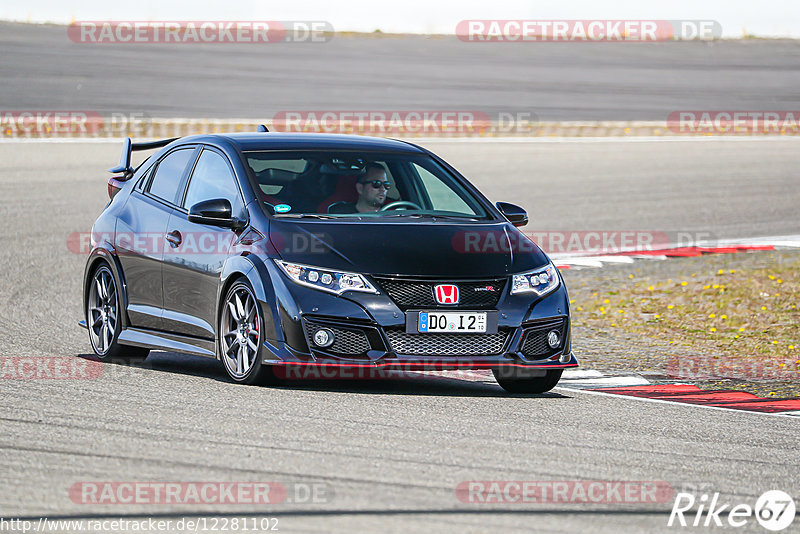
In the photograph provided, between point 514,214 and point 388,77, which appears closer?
point 514,214

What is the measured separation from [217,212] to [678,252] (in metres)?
9.66

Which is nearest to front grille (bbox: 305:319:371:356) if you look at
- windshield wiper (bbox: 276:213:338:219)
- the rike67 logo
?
windshield wiper (bbox: 276:213:338:219)

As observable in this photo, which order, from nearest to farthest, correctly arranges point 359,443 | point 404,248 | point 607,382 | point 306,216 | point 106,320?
1. point 359,443
2. point 404,248
3. point 306,216
4. point 607,382
5. point 106,320

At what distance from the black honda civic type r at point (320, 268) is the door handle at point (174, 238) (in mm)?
11

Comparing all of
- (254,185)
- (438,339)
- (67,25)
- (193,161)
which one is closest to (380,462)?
(438,339)

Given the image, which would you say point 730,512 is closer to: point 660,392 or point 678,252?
point 660,392

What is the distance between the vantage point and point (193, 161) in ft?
31.0

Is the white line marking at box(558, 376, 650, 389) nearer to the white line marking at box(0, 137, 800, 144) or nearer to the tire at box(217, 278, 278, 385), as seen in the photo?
the tire at box(217, 278, 278, 385)

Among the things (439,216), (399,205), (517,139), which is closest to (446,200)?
(439,216)

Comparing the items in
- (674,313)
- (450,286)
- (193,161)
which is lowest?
(674,313)

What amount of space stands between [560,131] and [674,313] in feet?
50.7

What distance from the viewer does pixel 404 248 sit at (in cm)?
816

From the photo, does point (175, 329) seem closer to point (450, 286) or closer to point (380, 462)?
point (450, 286)

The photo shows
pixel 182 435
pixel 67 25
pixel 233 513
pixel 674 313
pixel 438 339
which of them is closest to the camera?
pixel 233 513
